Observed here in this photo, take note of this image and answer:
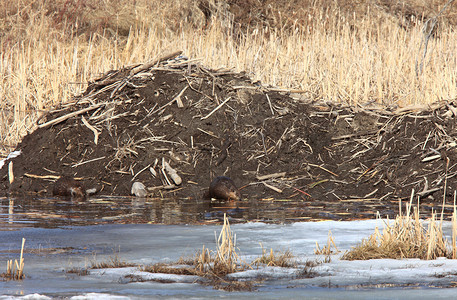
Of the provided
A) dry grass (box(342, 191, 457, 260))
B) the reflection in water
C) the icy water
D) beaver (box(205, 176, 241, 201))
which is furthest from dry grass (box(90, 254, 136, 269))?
beaver (box(205, 176, 241, 201))

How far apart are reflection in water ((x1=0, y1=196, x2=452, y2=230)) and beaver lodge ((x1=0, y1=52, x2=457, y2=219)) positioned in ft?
0.61

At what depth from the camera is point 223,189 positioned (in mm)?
6988

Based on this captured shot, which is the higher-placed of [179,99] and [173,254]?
[179,99]

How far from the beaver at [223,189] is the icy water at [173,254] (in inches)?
13.4

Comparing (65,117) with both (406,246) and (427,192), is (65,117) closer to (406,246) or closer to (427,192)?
(427,192)

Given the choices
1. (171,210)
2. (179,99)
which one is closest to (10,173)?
(179,99)

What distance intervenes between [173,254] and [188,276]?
0.68m

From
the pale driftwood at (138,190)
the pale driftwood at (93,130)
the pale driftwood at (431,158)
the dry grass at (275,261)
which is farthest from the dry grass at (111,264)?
the pale driftwood at (431,158)

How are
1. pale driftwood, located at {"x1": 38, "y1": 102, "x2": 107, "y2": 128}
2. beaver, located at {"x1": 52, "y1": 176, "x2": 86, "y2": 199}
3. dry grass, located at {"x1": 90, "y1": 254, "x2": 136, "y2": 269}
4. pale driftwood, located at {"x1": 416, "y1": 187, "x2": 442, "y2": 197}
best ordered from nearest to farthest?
dry grass, located at {"x1": 90, "y1": 254, "x2": 136, "y2": 269} → pale driftwood, located at {"x1": 416, "y1": 187, "x2": 442, "y2": 197} → beaver, located at {"x1": 52, "y1": 176, "x2": 86, "y2": 199} → pale driftwood, located at {"x1": 38, "y1": 102, "x2": 107, "y2": 128}

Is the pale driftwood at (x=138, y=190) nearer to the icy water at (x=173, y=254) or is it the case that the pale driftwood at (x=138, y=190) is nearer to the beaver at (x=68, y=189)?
the beaver at (x=68, y=189)

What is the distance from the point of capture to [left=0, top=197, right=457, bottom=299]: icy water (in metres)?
3.20

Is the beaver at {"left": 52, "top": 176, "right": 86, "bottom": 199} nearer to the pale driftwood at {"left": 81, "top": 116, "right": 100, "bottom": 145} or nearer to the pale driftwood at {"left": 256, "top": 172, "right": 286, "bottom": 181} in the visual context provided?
the pale driftwood at {"left": 81, "top": 116, "right": 100, "bottom": 145}

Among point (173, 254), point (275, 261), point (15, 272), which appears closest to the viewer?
point (15, 272)

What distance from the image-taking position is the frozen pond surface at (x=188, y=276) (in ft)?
10.4
